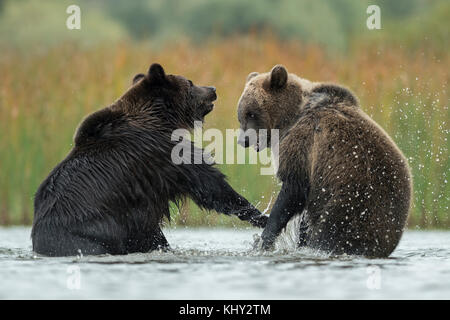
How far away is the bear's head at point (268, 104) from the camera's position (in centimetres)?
708

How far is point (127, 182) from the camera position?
22.0ft

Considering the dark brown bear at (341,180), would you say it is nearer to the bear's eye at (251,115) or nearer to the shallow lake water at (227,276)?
the shallow lake water at (227,276)

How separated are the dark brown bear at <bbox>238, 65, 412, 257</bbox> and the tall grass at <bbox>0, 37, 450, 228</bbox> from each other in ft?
11.9

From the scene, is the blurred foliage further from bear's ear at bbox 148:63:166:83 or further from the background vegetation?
bear's ear at bbox 148:63:166:83

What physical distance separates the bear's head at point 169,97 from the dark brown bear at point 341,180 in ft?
3.13

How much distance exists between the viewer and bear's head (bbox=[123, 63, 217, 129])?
7.16 metres

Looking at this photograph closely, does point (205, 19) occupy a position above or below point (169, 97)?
above

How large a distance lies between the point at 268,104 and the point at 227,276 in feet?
6.08

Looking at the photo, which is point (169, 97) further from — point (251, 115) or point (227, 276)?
point (227, 276)

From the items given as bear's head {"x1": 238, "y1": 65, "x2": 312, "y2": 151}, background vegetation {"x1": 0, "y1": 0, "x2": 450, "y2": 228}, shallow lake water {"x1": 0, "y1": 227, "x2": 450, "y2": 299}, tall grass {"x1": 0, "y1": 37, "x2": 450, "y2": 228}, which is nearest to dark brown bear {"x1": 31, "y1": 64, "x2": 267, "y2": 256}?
shallow lake water {"x1": 0, "y1": 227, "x2": 450, "y2": 299}

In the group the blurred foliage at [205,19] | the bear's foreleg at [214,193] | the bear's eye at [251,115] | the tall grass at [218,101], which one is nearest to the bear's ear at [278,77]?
the bear's eye at [251,115]

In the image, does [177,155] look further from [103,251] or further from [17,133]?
[17,133]

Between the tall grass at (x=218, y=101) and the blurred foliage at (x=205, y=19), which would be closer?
the tall grass at (x=218, y=101)

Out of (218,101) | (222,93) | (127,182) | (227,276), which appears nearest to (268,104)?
(127,182)
